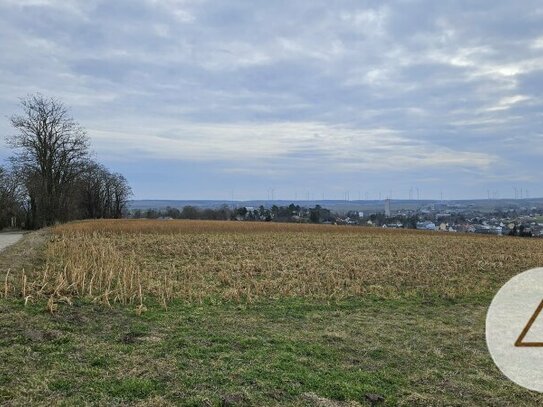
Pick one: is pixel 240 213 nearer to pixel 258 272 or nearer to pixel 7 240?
pixel 7 240

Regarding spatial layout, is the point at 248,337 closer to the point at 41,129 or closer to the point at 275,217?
the point at 41,129

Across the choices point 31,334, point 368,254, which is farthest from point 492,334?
point 368,254

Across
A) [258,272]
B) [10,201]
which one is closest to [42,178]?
[10,201]

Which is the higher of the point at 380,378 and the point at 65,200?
the point at 65,200

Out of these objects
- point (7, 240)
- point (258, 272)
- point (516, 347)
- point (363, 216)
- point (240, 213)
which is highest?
point (240, 213)

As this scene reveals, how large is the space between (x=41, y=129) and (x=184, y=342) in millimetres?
48947

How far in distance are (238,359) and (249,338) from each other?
1.17 m

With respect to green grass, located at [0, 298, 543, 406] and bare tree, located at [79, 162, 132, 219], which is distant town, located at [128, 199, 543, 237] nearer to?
bare tree, located at [79, 162, 132, 219]

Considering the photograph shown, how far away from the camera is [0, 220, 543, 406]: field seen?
5.72 meters

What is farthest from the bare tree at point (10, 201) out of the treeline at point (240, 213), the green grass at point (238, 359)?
the green grass at point (238, 359)

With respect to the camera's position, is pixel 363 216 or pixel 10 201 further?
pixel 363 216

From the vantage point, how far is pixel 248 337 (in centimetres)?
816

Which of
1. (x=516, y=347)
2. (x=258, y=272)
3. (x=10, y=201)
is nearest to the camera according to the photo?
(x=516, y=347)

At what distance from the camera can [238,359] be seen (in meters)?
6.90
